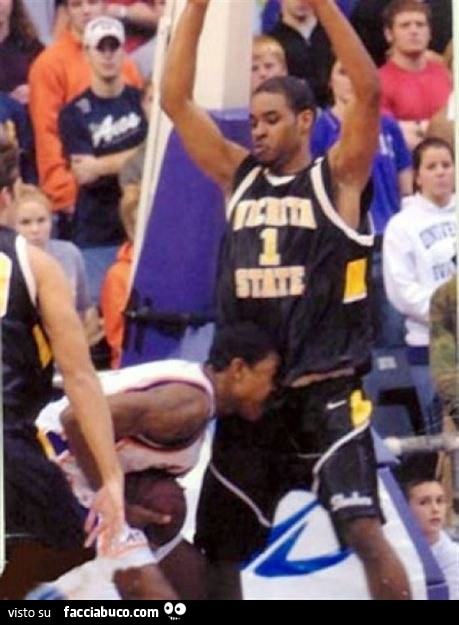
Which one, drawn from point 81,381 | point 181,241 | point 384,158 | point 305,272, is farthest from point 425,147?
point 81,381

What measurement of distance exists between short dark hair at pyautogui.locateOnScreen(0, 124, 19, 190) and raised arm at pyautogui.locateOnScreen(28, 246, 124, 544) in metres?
0.22

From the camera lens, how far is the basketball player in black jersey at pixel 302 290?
559 centimetres

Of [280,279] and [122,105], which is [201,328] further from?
[122,105]

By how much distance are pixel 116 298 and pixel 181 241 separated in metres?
0.27

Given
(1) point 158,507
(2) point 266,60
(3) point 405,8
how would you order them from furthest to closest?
(1) point 158,507, (2) point 266,60, (3) point 405,8

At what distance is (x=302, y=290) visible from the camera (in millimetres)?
5602

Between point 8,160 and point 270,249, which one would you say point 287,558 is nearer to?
point 270,249

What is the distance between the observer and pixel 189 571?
570 centimetres

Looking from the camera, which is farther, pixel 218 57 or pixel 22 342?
pixel 22 342

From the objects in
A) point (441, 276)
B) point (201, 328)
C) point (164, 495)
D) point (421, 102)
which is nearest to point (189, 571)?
point (164, 495)

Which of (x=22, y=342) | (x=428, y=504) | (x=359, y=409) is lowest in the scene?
(x=428, y=504)

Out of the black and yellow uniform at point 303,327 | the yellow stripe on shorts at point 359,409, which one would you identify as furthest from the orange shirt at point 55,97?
the yellow stripe on shorts at point 359,409

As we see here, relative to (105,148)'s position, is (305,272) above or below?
below

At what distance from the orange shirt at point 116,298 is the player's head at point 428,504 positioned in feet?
3.22
